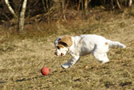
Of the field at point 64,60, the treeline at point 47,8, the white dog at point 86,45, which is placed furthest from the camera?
the treeline at point 47,8

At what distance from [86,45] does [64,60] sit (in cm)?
258

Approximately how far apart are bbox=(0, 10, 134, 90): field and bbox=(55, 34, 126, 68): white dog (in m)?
0.47

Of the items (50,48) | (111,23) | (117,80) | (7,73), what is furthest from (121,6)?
(117,80)

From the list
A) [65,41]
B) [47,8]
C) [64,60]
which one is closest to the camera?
[65,41]

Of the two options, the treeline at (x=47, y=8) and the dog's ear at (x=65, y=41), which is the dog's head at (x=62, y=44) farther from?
the treeline at (x=47, y=8)

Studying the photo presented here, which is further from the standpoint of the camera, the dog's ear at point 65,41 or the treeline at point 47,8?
the treeline at point 47,8

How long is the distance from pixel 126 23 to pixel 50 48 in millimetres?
4475

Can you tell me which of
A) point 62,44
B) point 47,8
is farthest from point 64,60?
point 47,8

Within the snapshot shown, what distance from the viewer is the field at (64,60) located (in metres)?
4.58

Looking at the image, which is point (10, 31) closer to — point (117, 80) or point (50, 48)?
point (50, 48)

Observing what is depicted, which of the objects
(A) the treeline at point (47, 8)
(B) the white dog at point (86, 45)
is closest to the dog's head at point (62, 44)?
(B) the white dog at point (86, 45)

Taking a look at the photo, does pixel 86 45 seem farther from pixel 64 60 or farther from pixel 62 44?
pixel 64 60

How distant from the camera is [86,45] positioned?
4941 millimetres

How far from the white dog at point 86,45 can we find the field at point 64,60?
467 millimetres
